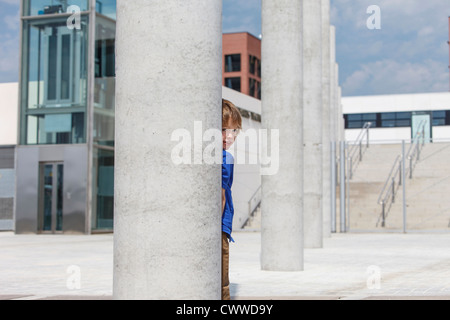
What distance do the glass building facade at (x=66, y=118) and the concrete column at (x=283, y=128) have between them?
46.2ft

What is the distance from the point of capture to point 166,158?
3658mm

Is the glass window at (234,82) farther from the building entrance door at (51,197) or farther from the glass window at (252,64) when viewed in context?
the building entrance door at (51,197)

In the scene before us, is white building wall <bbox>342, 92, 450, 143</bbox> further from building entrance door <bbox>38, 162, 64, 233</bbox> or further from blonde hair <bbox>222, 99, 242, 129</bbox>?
blonde hair <bbox>222, 99, 242, 129</bbox>

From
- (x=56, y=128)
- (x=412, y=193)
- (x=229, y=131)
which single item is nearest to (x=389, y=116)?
(x=412, y=193)

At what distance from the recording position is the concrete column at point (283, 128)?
10.2 m

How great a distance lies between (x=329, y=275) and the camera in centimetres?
942

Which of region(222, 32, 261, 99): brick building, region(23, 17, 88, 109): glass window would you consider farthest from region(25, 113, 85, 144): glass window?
region(222, 32, 261, 99): brick building

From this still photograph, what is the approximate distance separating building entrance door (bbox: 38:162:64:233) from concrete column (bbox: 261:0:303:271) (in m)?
14.9

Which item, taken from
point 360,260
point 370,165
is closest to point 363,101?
point 370,165

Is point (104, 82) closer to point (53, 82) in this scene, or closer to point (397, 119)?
point (53, 82)

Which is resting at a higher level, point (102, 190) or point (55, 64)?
point (55, 64)

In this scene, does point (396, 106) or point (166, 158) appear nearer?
point (166, 158)

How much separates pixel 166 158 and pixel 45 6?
2242 cm

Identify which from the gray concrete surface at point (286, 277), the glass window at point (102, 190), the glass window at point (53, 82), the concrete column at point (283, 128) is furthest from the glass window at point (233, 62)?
the concrete column at point (283, 128)
